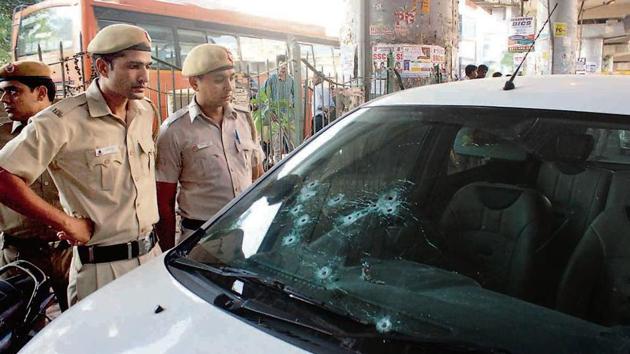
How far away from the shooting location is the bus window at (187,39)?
9402 millimetres

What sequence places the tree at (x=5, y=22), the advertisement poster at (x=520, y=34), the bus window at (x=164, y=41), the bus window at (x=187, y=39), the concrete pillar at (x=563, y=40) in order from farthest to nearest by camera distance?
the tree at (x=5, y=22) → the advertisement poster at (x=520, y=34) → the concrete pillar at (x=563, y=40) → the bus window at (x=187, y=39) → the bus window at (x=164, y=41)

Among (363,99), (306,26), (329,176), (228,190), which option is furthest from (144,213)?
(306,26)

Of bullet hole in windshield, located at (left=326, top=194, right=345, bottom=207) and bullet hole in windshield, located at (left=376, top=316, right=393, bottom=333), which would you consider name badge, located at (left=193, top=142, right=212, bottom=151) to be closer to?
bullet hole in windshield, located at (left=326, top=194, right=345, bottom=207)

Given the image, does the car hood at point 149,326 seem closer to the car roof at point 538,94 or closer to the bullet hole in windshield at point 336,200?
the bullet hole in windshield at point 336,200

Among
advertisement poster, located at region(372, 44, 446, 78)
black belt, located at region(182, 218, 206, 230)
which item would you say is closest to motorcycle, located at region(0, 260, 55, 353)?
black belt, located at region(182, 218, 206, 230)

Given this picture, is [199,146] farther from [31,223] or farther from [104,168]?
[31,223]

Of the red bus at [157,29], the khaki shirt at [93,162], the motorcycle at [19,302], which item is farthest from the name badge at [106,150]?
the red bus at [157,29]

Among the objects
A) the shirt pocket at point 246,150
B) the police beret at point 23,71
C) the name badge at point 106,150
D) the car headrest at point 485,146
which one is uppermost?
the police beret at point 23,71

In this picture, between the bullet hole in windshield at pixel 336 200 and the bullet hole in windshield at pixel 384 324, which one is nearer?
the bullet hole in windshield at pixel 384 324

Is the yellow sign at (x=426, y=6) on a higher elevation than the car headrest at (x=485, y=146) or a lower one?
higher

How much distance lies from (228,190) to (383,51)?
9.51 feet

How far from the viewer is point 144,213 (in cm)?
250

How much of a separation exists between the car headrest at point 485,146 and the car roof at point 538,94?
0.36ft

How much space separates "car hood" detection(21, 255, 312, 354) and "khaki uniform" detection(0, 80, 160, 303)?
669 millimetres
